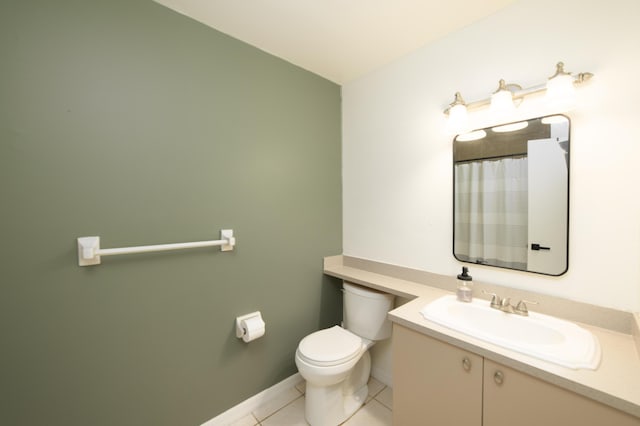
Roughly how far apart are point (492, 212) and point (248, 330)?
156cm

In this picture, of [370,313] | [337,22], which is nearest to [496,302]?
[370,313]

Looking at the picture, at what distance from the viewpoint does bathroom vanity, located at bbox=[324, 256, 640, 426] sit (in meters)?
0.73

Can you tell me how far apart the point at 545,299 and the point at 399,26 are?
5.39ft

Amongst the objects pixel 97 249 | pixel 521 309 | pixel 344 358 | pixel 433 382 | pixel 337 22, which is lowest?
pixel 344 358

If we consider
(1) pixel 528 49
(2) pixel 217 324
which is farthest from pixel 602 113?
(2) pixel 217 324

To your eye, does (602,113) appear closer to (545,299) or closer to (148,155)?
(545,299)

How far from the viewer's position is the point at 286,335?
180 cm

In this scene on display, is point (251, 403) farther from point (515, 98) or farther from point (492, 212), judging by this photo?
point (515, 98)

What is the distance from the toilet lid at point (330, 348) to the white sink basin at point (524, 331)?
1.83 feet

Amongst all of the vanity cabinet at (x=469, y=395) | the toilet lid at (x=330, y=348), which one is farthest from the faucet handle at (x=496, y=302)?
the toilet lid at (x=330, y=348)

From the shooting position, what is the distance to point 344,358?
144cm

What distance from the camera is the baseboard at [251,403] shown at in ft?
4.93

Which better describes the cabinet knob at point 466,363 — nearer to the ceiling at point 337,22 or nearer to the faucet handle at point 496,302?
the faucet handle at point 496,302

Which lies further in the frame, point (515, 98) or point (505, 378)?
point (515, 98)
